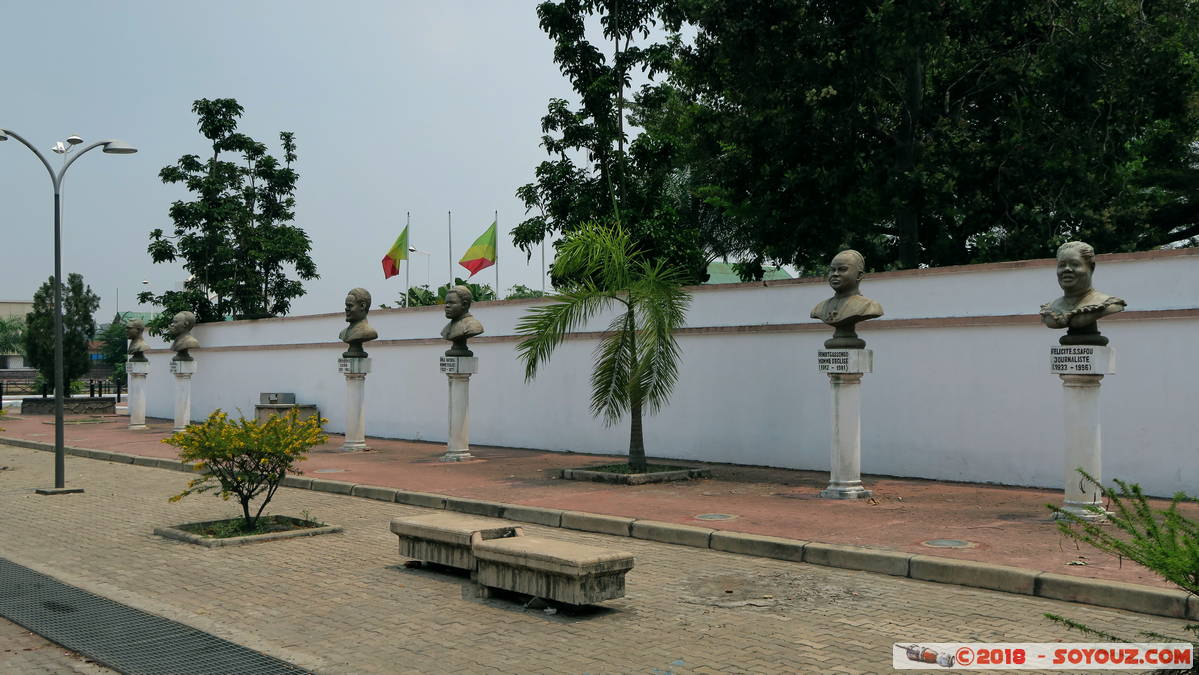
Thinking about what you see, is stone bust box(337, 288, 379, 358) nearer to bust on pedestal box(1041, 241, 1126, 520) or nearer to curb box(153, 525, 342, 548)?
curb box(153, 525, 342, 548)

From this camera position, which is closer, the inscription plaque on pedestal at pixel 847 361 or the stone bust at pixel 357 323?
the inscription plaque on pedestal at pixel 847 361

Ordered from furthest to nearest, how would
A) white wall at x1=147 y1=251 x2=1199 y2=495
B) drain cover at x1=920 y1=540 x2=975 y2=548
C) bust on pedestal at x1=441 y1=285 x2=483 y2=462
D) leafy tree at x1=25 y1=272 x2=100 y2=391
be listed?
leafy tree at x1=25 y1=272 x2=100 y2=391 < bust on pedestal at x1=441 y1=285 x2=483 y2=462 < white wall at x1=147 y1=251 x2=1199 y2=495 < drain cover at x1=920 y1=540 x2=975 y2=548

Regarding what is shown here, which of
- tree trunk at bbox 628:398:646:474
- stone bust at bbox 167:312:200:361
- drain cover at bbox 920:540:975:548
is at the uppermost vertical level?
stone bust at bbox 167:312:200:361

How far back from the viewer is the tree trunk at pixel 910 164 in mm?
19656

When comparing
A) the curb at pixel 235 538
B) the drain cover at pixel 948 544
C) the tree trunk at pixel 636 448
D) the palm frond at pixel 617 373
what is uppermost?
the palm frond at pixel 617 373

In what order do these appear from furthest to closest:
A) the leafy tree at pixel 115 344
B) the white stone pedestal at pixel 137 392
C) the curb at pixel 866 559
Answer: the leafy tree at pixel 115 344
the white stone pedestal at pixel 137 392
the curb at pixel 866 559

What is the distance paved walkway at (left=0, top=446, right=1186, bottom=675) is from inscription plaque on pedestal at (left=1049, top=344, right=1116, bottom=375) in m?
3.37

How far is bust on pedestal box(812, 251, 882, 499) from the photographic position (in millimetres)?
12102

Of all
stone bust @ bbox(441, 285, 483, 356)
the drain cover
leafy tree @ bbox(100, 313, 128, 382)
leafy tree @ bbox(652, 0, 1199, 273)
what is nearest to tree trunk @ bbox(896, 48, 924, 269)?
leafy tree @ bbox(652, 0, 1199, 273)

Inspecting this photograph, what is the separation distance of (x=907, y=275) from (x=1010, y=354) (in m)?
1.85

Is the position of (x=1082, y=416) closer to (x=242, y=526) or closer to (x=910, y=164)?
(x=242, y=526)

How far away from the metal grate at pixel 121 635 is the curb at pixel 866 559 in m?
4.69

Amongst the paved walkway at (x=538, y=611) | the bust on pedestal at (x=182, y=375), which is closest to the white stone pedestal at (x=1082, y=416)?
the paved walkway at (x=538, y=611)

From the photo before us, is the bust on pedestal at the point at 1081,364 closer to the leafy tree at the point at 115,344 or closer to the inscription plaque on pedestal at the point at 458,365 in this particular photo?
A: the inscription plaque on pedestal at the point at 458,365
